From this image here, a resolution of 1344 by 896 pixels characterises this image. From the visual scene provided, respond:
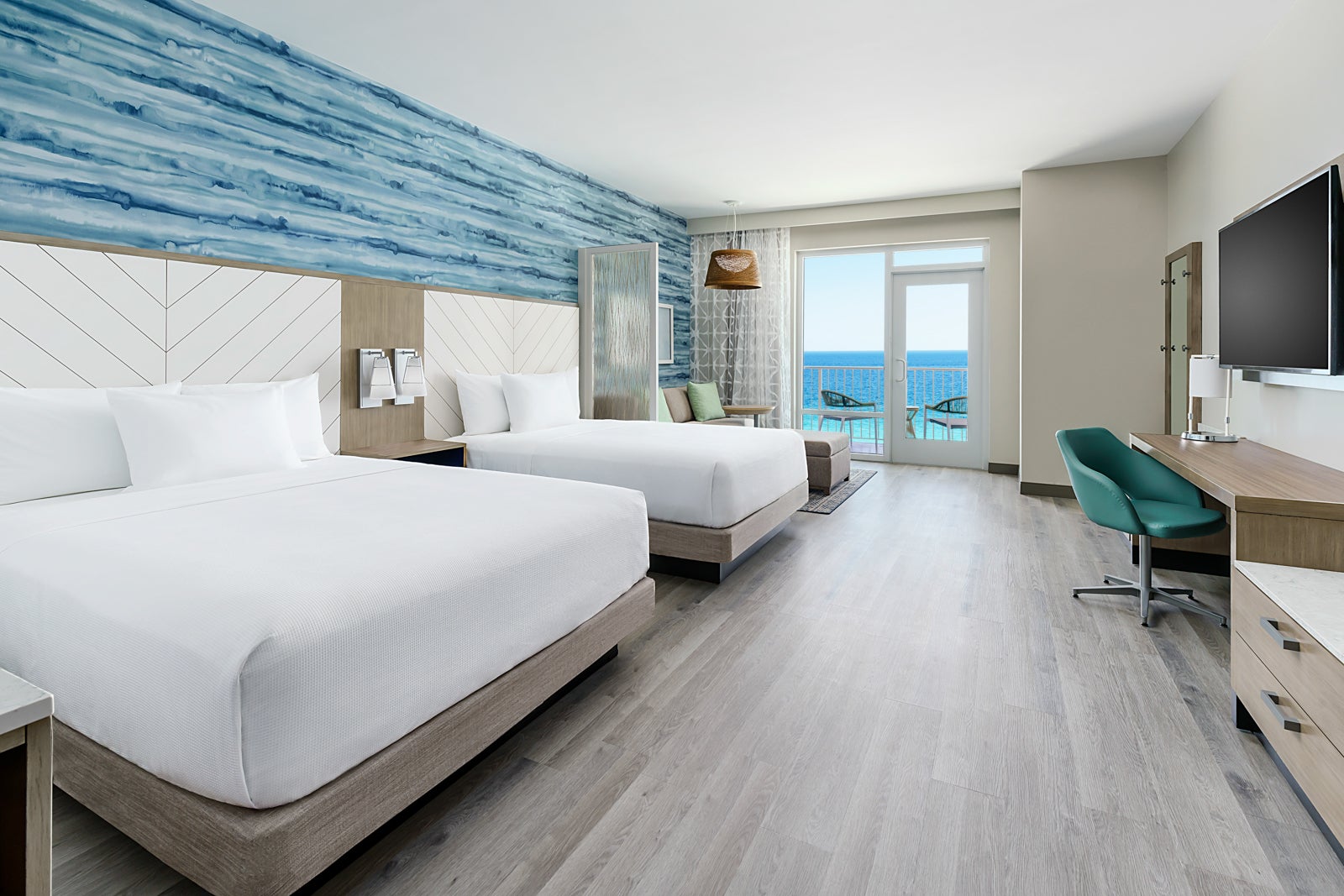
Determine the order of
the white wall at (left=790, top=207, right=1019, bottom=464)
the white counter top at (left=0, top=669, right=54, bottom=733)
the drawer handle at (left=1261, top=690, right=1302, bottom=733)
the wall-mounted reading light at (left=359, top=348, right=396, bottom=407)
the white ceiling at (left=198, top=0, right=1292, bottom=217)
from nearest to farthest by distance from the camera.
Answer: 1. the white counter top at (left=0, top=669, right=54, bottom=733)
2. the drawer handle at (left=1261, top=690, right=1302, bottom=733)
3. the white ceiling at (left=198, top=0, right=1292, bottom=217)
4. the wall-mounted reading light at (left=359, top=348, right=396, bottom=407)
5. the white wall at (left=790, top=207, right=1019, bottom=464)

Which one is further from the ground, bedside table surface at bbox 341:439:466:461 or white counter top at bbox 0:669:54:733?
bedside table surface at bbox 341:439:466:461

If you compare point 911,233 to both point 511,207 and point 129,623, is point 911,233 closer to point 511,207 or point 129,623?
point 511,207

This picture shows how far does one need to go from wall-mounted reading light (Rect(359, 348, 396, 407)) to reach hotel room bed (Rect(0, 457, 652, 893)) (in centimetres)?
178

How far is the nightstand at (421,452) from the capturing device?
369cm

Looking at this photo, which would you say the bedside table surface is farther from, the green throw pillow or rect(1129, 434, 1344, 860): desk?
rect(1129, 434, 1344, 860): desk

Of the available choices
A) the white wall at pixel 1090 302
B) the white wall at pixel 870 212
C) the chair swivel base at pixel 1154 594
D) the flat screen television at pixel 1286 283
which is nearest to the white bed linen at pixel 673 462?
the chair swivel base at pixel 1154 594

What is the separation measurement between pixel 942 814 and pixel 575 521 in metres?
1.30

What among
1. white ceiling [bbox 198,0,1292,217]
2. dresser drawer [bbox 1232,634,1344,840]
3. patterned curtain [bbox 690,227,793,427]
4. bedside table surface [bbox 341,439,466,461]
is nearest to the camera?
dresser drawer [bbox 1232,634,1344,840]

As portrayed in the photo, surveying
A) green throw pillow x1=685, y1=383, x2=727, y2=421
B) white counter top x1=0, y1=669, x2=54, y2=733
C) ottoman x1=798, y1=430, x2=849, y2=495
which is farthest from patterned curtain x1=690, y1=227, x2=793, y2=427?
white counter top x1=0, y1=669, x2=54, y2=733

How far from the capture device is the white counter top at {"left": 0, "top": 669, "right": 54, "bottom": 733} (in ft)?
2.48

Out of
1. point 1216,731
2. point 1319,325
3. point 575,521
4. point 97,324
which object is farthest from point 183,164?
point 1319,325

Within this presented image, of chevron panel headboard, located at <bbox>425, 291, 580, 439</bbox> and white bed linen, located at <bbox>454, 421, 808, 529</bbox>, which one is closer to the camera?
white bed linen, located at <bbox>454, 421, 808, 529</bbox>

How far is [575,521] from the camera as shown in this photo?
2215 millimetres

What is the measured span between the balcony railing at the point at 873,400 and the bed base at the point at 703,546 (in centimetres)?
421
